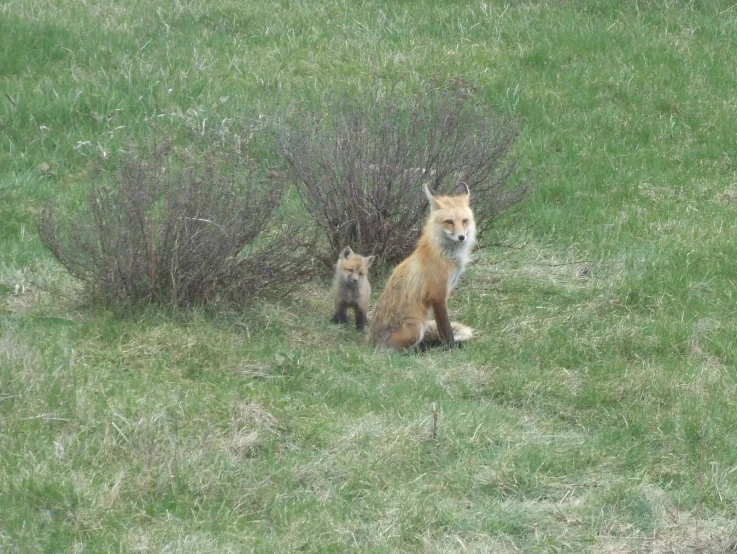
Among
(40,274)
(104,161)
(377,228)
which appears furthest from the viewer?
(104,161)

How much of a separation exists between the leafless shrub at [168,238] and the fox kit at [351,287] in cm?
55

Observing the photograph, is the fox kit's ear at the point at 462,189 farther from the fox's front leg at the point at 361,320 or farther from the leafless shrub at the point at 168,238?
the leafless shrub at the point at 168,238

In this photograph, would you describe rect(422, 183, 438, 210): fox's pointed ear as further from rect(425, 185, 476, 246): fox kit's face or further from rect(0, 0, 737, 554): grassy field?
rect(0, 0, 737, 554): grassy field

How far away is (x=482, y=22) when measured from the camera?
51.9 ft

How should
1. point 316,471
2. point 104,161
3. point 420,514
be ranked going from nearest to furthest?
1. point 420,514
2. point 316,471
3. point 104,161

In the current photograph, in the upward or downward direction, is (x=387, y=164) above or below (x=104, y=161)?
above

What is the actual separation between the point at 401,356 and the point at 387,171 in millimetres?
2180

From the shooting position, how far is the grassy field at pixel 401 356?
573cm

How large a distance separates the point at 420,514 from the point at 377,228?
4.53m

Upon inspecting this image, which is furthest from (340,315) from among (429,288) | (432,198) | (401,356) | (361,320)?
(432,198)

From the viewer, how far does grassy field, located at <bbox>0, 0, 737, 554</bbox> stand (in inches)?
225

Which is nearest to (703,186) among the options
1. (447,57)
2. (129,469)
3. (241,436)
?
(447,57)

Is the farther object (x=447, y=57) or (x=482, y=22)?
(x=482, y=22)

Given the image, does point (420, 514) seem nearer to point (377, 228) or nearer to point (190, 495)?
point (190, 495)
